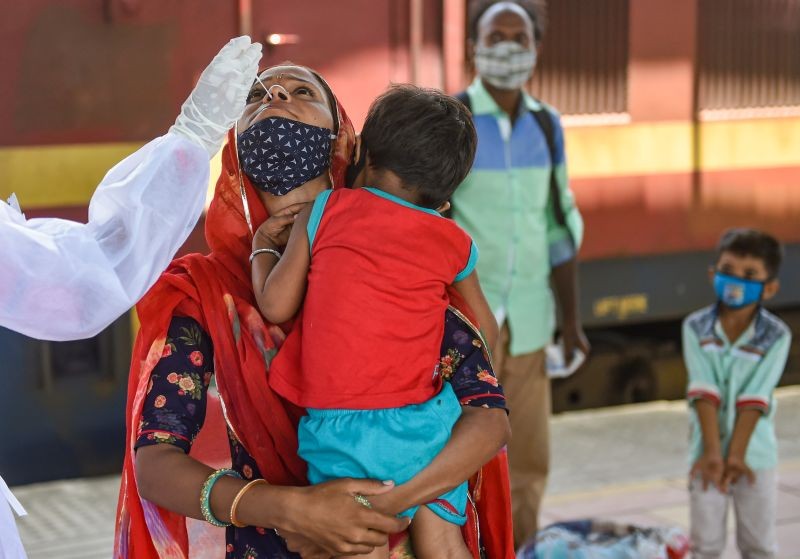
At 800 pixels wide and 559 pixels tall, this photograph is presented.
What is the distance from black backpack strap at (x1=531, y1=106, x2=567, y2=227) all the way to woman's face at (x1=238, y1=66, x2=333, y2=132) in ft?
7.72

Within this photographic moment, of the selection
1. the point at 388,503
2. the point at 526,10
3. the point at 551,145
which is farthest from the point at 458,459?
the point at 526,10

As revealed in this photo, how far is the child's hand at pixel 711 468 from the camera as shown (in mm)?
3924

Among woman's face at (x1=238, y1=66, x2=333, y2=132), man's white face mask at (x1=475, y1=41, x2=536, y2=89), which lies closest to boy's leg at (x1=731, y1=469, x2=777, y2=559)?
man's white face mask at (x1=475, y1=41, x2=536, y2=89)

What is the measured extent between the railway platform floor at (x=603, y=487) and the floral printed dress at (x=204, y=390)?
2882mm

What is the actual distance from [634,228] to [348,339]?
15.0 ft

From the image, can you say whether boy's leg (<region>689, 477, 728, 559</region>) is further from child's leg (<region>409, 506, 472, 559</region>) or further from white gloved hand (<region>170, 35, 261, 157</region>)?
white gloved hand (<region>170, 35, 261, 157</region>)

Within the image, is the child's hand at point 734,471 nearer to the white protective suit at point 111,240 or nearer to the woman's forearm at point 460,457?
the woman's forearm at point 460,457

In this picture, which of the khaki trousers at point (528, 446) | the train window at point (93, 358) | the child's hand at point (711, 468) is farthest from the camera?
the train window at point (93, 358)

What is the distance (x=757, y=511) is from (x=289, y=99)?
2.44 meters

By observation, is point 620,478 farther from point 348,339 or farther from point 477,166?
point 348,339

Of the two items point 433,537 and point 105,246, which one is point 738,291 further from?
point 105,246

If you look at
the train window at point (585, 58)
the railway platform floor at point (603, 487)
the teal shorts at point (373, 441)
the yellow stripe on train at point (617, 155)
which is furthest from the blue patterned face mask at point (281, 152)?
the train window at point (585, 58)

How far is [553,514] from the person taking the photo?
520 cm

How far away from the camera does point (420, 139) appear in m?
2.03
